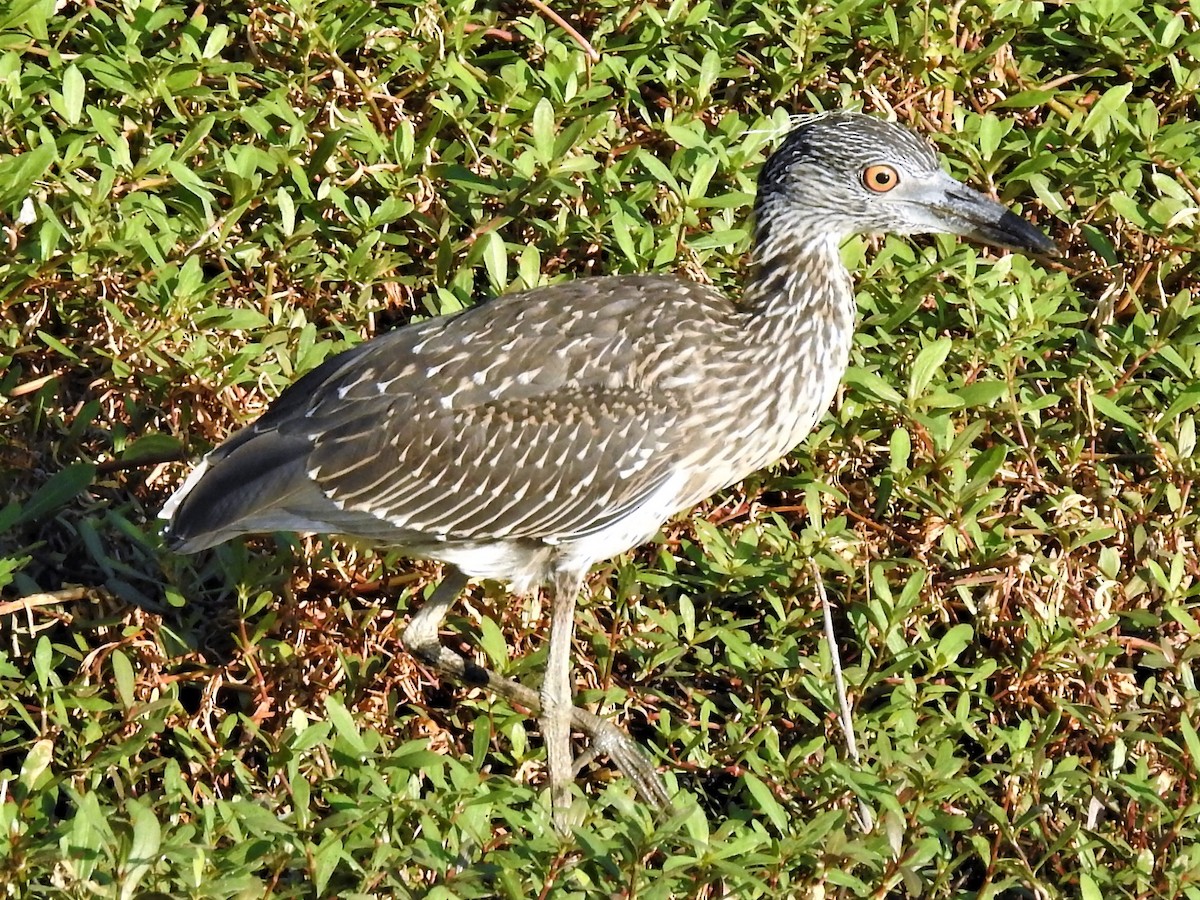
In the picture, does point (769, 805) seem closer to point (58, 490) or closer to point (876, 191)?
point (876, 191)

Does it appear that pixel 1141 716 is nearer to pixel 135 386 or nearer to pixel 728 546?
pixel 728 546

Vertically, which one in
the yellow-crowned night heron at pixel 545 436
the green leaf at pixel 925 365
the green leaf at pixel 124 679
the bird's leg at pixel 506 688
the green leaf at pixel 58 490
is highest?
the yellow-crowned night heron at pixel 545 436

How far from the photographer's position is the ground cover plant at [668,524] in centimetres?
561

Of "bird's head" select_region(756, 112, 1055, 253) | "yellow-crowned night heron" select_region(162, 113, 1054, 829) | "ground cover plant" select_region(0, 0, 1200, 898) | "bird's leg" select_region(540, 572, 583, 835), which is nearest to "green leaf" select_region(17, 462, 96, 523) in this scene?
"ground cover plant" select_region(0, 0, 1200, 898)

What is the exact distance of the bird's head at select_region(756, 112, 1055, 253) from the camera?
248 inches

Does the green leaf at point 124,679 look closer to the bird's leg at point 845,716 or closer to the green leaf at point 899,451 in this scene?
the bird's leg at point 845,716

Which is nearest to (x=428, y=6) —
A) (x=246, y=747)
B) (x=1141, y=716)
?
(x=246, y=747)

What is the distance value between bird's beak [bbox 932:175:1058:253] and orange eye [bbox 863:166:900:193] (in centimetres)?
16

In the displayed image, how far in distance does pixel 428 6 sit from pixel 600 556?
279 centimetres

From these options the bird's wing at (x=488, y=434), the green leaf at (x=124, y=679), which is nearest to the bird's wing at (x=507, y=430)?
the bird's wing at (x=488, y=434)

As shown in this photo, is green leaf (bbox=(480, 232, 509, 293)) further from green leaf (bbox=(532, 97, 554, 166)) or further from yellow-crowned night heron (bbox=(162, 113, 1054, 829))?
yellow-crowned night heron (bbox=(162, 113, 1054, 829))

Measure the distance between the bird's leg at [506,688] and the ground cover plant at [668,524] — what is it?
0.10 m

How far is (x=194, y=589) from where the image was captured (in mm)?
6609

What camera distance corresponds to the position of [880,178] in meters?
6.31
